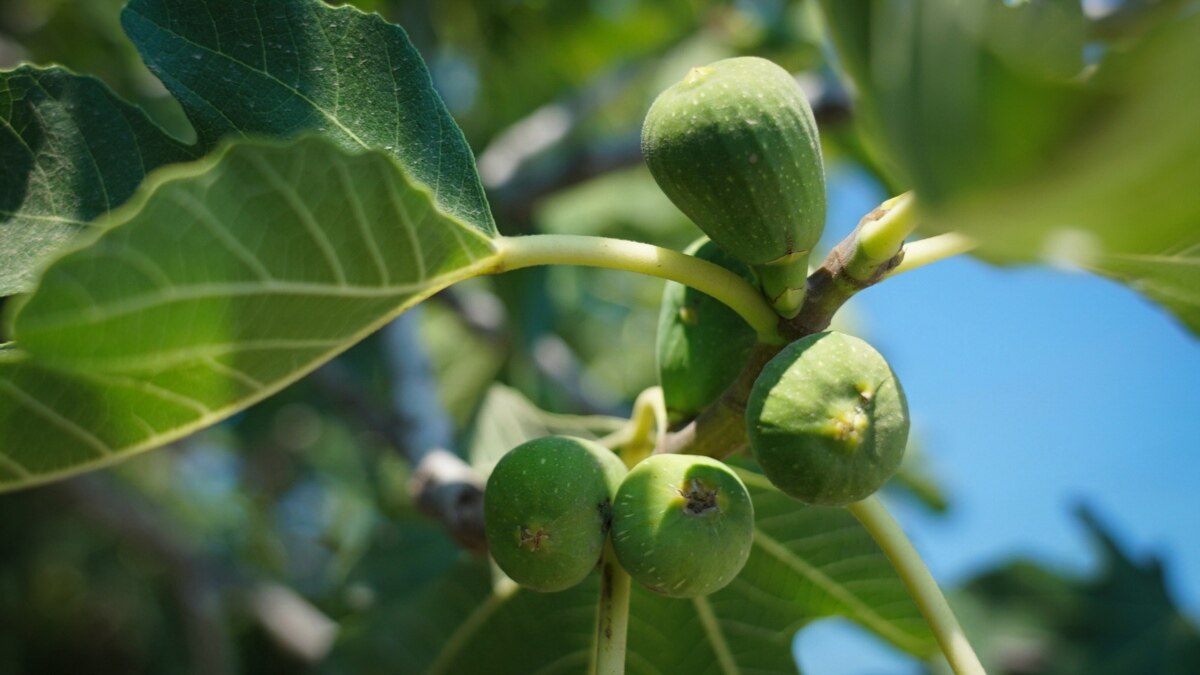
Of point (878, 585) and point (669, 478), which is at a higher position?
point (669, 478)

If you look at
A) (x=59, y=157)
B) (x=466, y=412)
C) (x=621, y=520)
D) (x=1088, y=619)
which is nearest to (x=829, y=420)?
(x=621, y=520)

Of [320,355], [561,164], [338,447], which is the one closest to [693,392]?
[320,355]

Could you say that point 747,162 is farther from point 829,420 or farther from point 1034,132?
point 1034,132

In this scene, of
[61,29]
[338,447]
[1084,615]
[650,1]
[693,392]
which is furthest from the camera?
[338,447]

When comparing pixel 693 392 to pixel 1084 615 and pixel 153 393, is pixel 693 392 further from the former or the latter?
pixel 1084 615

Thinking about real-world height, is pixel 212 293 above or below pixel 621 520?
above

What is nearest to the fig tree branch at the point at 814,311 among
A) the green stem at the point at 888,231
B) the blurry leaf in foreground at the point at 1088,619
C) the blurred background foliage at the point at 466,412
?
the green stem at the point at 888,231
